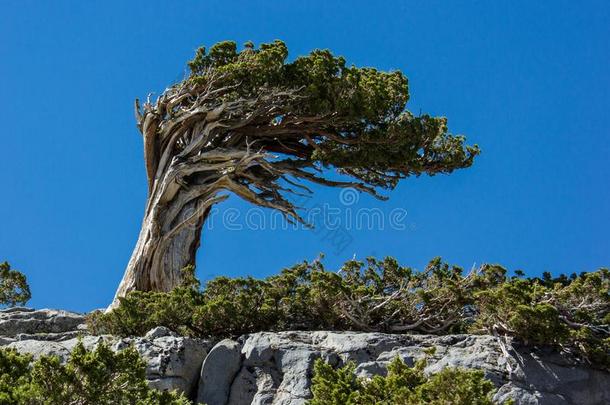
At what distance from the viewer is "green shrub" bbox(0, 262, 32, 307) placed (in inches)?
779

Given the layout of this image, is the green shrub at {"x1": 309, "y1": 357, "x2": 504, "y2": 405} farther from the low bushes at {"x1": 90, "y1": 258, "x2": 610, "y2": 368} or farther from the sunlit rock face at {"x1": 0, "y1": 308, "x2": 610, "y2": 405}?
the low bushes at {"x1": 90, "y1": 258, "x2": 610, "y2": 368}

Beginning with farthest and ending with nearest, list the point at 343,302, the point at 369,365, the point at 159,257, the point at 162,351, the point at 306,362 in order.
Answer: the point at 159,257 < the point at 343,302 < the point at 162,351 < the point at 306,362 < the point at 369,365

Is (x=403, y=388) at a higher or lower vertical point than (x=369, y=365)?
lower

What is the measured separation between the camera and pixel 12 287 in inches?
782

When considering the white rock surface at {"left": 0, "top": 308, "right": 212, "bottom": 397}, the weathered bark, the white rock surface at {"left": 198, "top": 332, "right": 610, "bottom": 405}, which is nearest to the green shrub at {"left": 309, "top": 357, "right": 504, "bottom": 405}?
the white rock surface at {"left": 198, "top": 332, "right": 610, "bottom": 405}

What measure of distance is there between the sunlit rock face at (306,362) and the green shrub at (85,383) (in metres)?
2.61

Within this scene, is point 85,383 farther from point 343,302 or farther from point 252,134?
point 252,134

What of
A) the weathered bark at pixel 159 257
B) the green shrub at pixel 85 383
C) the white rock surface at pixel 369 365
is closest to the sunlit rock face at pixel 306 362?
the white rock surface at pixel 369 365

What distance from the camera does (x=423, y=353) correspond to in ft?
38.1

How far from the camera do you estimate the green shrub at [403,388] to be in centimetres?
833

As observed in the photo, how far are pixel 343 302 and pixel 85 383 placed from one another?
5359mm

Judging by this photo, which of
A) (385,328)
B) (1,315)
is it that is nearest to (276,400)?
(385,328)

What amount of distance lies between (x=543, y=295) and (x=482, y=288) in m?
1.37

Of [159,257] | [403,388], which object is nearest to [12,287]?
[159,257]
